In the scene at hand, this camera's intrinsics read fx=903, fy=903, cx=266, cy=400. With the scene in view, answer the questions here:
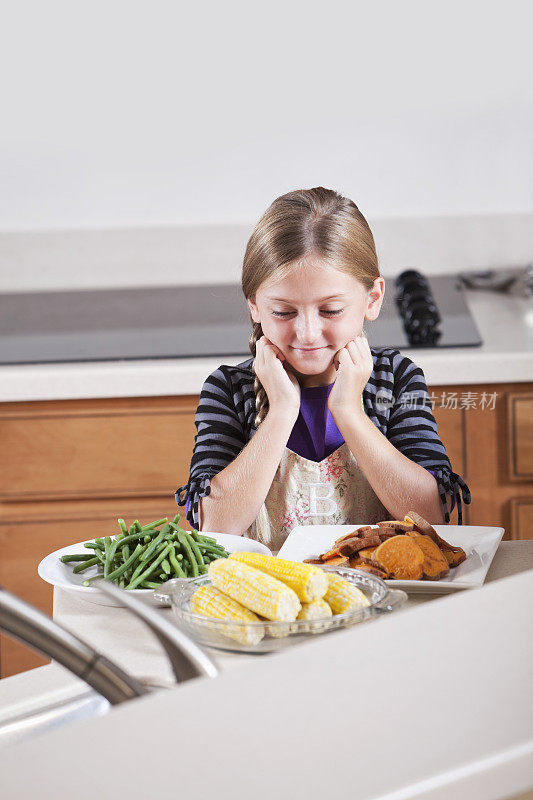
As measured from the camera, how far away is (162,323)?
1.44 metres

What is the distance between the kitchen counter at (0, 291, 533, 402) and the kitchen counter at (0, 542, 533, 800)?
994mm

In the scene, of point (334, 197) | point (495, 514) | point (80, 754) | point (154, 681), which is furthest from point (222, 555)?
point (495, 514)

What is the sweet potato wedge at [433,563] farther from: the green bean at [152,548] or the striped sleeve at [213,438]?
the striped sleeve at [213,438]

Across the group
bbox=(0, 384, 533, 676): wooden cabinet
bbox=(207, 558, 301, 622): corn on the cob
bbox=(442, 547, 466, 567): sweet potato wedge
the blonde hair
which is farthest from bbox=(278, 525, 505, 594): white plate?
bbox=(0, 384, 533, 676): wooden cabinet

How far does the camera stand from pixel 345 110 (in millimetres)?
1145

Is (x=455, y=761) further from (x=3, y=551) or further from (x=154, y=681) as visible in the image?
(x=3, y=551)

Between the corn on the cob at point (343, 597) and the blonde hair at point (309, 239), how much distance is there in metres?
0.33

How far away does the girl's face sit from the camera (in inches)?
29.4

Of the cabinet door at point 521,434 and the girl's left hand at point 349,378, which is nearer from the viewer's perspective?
the girl's left hand at point 349,378

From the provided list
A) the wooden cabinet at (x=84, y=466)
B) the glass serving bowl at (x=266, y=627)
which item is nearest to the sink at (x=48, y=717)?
the glass serving bowl at (x=266, y=627)

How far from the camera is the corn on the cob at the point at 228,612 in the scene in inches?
17.4

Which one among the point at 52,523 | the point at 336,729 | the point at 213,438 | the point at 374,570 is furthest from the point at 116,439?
the point at 336,729

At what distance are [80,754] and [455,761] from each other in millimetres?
77

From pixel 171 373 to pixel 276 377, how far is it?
0.45 m
